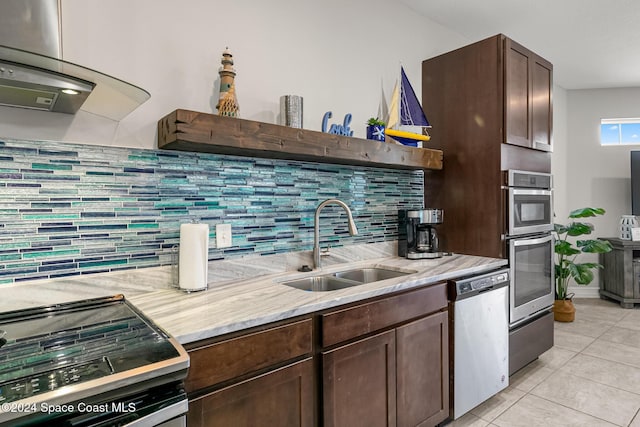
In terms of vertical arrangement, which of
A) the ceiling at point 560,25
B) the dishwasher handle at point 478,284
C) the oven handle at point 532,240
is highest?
the ceiling at point 560,25

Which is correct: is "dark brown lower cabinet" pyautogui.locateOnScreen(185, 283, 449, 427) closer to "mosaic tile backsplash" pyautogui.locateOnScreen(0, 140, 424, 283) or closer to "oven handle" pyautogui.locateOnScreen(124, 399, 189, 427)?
"oven handle" pyautogui.locateOnScreen(124, 399, 189, 427)

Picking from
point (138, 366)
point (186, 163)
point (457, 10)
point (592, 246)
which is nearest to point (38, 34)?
point (186, 163)

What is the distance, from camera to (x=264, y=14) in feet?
6.48

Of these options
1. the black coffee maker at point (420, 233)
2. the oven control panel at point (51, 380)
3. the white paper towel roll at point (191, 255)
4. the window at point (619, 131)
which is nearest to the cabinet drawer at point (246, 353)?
the oven control panel at point (51, 380)

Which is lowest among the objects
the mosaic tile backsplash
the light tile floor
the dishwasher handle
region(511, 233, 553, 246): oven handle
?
the light tile floor

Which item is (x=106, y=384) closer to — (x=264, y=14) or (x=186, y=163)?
(x=186, y=163)

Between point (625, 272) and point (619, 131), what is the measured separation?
192cm

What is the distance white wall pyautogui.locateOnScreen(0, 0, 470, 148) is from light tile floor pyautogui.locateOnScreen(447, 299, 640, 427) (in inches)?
77.2

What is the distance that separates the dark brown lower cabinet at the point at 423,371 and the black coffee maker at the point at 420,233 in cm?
60

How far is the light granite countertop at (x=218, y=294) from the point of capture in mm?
1219

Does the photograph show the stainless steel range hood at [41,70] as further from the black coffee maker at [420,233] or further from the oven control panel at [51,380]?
the black coffee maker at [420,233]

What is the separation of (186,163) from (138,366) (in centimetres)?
103

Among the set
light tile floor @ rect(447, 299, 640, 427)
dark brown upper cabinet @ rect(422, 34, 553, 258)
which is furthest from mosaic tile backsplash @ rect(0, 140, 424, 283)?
light tile floor @ rect(447, 299, 640, 427)

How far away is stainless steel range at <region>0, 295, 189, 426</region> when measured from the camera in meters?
0.76
